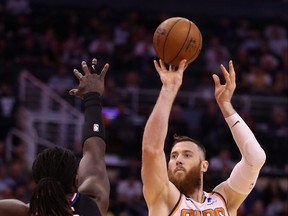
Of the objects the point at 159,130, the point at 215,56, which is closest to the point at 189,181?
the point at 159,130

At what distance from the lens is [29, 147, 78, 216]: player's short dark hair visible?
11.9 ft

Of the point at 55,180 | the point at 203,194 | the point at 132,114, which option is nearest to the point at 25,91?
the point at 132,114

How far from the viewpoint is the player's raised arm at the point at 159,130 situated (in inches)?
191

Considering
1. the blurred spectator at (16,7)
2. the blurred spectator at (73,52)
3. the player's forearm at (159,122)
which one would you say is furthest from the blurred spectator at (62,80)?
the player's forearm at (159,122)

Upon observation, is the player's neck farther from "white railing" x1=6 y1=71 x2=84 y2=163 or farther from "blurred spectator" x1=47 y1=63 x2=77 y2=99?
"blurred spectator" x1=47 y1=63 x2=77 y2=99

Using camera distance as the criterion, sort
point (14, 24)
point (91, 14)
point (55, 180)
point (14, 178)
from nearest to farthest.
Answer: point (55, 180) → point (14, 178) → point (14, 24) → point (91, 14)

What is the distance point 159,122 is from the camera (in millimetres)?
4918

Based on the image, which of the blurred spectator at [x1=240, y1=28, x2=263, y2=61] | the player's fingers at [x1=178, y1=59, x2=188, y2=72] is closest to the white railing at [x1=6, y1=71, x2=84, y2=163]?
the blurred spectator at [x1=240, y1=28, x2=263, y2=61]

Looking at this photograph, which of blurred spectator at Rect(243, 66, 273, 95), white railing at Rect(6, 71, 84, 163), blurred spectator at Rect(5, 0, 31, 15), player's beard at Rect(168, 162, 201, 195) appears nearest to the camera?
player's beard at Rect(168, 162, 201, 195)

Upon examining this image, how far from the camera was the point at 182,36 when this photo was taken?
5512 millimetres

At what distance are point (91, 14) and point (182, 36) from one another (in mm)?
15268

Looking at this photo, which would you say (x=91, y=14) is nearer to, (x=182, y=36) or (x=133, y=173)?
(x=133, y=173)

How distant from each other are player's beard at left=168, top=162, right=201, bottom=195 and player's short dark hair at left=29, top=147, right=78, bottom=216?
2.04m

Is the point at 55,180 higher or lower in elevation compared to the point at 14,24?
lower
